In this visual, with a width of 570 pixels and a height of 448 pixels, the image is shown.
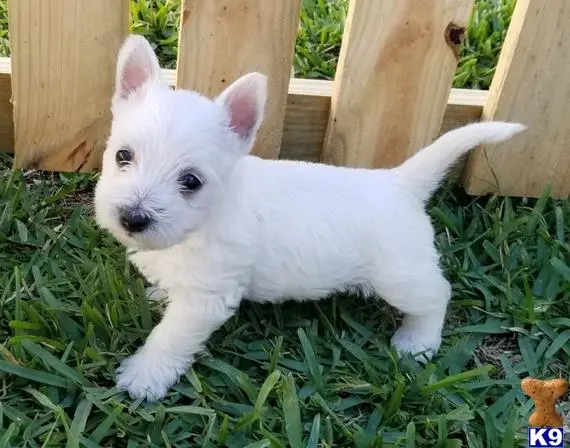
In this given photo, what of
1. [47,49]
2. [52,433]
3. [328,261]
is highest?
[47,49]

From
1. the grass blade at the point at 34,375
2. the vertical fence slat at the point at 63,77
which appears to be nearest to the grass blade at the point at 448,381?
the grass blade at the point at 34,375

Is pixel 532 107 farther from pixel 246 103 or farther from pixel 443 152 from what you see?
pixel 246 103

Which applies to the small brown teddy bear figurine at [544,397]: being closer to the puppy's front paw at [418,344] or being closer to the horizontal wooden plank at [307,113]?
the puppy's front paw at [418,344]

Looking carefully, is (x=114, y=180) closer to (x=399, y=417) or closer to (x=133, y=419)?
(x=133, y=419)

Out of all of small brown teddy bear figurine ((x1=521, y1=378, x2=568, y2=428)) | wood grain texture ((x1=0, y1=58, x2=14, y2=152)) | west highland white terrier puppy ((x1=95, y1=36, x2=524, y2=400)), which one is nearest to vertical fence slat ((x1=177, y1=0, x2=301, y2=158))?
west highland white terrier puppy ((x1=95, y1=36, x2=524, y2=400))

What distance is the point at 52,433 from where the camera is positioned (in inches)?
88.8

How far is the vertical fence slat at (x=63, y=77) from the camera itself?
2.75m

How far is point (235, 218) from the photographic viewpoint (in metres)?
2.37

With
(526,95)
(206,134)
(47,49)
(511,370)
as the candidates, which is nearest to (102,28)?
(47,49)

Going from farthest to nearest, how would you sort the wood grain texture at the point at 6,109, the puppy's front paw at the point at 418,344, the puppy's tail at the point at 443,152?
the wood grain texture at the point at 6,109 < the puppy's front paw at the point at 418,344 < the puppy's tail at the point at 443,152

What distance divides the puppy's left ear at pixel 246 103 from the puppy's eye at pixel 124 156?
11.2 inches

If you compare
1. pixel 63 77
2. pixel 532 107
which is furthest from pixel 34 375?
pixel 532 107

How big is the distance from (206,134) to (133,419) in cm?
Answer: 85

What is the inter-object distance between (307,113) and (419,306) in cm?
92
